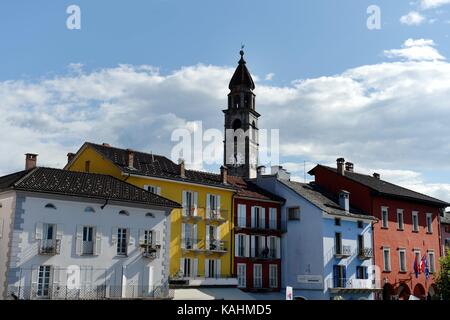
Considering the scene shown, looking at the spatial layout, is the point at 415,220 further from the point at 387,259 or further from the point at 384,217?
the point at 387,259

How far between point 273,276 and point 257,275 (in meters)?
2.00

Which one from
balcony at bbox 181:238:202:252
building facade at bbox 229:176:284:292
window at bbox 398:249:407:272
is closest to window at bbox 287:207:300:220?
building facade at bbox 229:176:284:292

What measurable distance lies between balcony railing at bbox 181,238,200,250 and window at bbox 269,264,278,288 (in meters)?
8.92

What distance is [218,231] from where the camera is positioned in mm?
47188

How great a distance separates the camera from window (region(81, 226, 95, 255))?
116 feet

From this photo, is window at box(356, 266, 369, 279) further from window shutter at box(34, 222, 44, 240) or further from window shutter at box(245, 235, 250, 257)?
window shutter at box(34, 222, 44, 240)

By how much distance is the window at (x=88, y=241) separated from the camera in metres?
35.4

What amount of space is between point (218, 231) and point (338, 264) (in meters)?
11.3

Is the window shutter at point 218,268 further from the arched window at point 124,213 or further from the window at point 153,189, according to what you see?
the arched window at point 124,213

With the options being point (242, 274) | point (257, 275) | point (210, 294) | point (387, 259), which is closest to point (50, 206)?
point (210, 294)

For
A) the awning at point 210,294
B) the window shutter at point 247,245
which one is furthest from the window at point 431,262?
the awning at point 210,294

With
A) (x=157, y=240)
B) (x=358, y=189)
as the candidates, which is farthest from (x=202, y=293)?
(x=358, y=189)

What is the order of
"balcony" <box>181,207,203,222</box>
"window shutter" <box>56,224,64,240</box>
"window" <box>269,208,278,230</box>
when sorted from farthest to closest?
1. "window" <box>269,208,278,230</box>
2. "balcony" <box>181,207,203,222</box>
3. "window shutter" <box>56,224,64,240</box>
